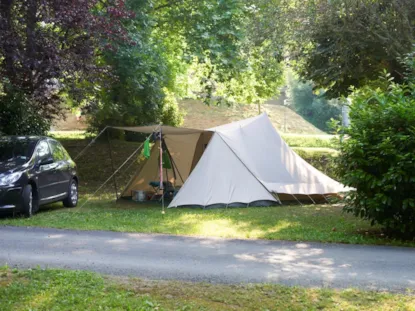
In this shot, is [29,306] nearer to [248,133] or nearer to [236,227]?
[236,227]

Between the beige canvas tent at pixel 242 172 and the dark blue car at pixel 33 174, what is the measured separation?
205 cm

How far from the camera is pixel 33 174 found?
13945 mm

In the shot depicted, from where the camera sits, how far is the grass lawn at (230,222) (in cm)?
1166

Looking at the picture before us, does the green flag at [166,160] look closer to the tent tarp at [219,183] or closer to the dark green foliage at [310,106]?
the tent tarp at [219,183]

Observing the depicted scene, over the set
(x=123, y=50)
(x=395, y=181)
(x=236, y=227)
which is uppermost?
(x=123, y=50)

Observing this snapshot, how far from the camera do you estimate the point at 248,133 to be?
17.3m

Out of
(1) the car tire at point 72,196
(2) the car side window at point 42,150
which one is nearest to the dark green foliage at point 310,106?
(1) the car tire at point 72,196

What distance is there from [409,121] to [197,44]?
1092cm

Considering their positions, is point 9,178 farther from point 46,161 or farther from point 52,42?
point 52,42

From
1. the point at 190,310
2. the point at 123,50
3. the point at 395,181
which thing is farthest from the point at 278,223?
the point at 123,50

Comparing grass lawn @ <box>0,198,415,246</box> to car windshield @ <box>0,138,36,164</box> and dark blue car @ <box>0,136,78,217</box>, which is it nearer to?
dark blue car @ <box>0,136,78,217</box>

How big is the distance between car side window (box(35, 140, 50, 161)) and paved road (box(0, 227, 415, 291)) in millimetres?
3085

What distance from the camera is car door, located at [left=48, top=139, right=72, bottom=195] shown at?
604 inches

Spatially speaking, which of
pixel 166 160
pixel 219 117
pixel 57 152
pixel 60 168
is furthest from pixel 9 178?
pixel 219 117
